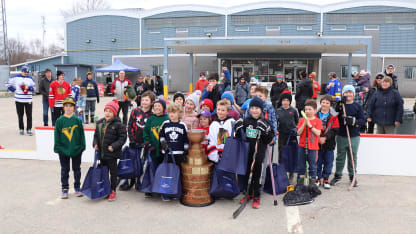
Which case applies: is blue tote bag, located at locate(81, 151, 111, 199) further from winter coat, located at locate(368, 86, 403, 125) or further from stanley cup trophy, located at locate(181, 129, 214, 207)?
winter coat, located at locate(368, 86, 403, 125)

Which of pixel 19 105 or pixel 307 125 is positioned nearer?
pixel 307 125

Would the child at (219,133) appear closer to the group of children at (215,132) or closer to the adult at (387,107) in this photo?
the group of children at (215,132)

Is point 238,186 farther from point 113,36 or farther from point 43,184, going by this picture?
point 113,36

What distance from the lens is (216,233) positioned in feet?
11.4

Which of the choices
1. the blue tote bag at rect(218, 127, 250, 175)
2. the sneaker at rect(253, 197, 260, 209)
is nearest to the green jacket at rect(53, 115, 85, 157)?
the blue tote bag at rect(218, 127, 250, 175)

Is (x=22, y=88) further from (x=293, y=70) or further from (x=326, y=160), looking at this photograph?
(x=293, y=70)

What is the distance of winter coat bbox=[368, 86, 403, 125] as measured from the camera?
5.71 meters

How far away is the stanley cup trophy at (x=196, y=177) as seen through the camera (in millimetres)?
4266

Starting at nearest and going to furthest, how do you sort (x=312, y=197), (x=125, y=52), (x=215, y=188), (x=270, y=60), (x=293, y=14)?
(x=215, y=188)
(x=312, y=197)
(x=270, y=60)
(x=293, y=14)
(x=125, y=52)

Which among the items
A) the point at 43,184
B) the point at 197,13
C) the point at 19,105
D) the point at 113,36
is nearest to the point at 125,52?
the point at 113,36

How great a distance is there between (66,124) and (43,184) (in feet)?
4.37

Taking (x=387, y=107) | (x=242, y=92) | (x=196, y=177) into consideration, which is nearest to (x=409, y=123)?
(x=387, y=107)

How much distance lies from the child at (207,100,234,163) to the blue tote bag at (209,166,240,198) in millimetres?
255

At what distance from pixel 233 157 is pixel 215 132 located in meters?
0.55
